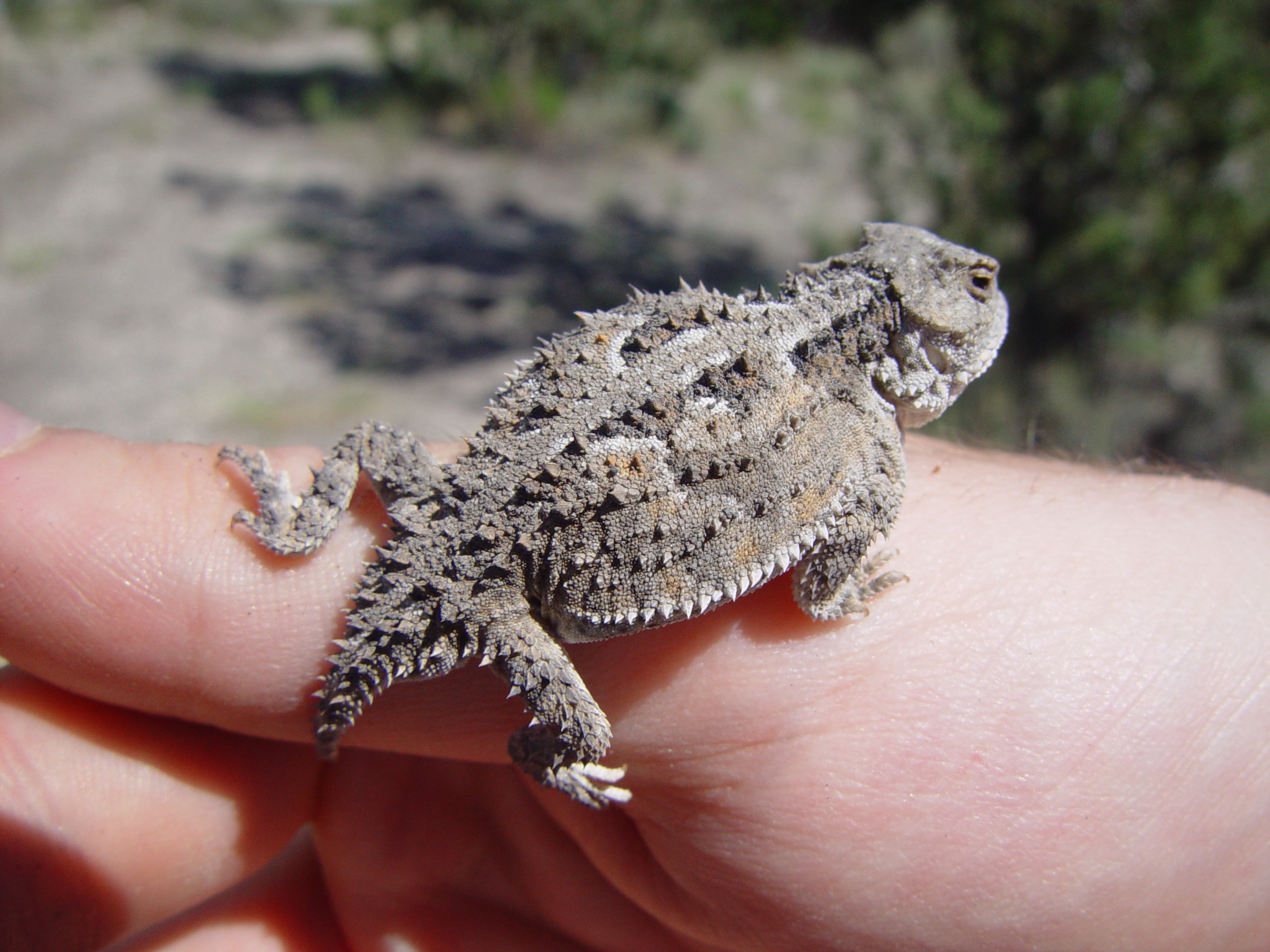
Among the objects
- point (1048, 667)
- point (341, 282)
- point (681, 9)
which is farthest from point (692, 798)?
point (681, 9)

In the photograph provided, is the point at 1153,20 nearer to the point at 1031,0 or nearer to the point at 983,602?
the point at 1031,0

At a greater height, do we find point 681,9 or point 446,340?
point 681,9

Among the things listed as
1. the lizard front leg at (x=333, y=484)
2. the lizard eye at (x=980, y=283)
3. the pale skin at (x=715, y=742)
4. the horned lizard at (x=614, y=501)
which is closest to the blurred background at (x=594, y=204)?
the lizard eye at (x=980, y=283)

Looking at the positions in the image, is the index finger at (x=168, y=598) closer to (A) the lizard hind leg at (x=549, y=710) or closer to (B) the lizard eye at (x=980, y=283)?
(A) the lizard hind leg at (x=549, y=710)

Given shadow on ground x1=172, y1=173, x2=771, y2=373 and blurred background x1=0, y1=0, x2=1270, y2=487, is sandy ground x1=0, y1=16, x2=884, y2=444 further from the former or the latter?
shadow on ground x1=172, y1=173, x2=771, y2=373

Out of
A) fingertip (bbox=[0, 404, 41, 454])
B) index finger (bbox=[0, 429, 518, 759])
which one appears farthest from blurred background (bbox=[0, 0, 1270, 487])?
fingertip (bbox=[0, 404, 41, 454])

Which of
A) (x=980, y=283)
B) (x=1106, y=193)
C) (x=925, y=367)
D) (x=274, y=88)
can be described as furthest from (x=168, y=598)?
(x=274, y=88)

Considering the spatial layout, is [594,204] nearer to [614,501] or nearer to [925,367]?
[925,367]
